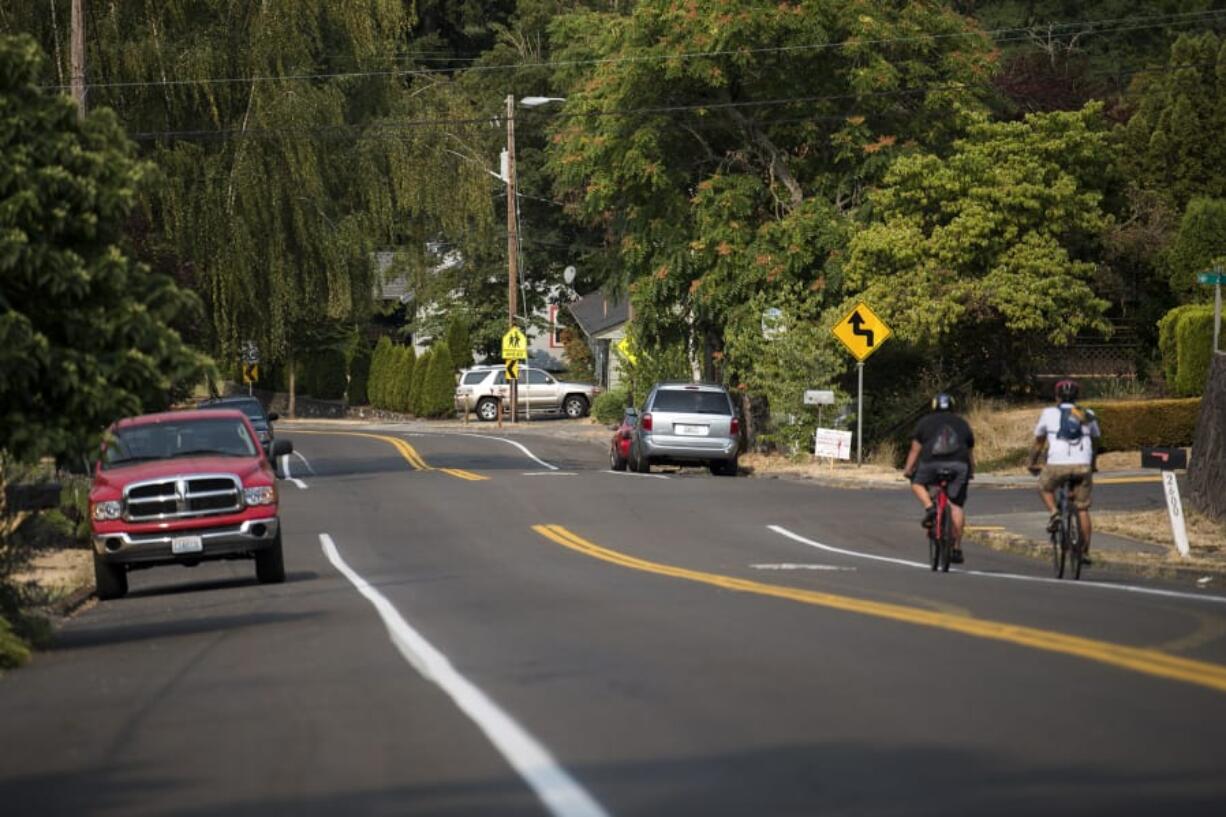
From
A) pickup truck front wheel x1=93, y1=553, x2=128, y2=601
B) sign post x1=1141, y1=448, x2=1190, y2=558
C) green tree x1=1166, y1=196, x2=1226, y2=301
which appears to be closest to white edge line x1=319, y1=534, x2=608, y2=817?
pickup truck front wheel x1=93, y1=553, x2=128, y2=601

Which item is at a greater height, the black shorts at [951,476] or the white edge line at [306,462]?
the black shorts at [951,476]

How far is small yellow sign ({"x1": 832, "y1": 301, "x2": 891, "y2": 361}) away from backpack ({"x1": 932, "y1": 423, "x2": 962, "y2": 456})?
64.9 feet

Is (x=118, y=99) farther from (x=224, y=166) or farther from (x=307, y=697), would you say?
(x=307, y=697)

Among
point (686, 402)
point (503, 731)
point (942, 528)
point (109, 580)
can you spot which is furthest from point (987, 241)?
point (503, 731)

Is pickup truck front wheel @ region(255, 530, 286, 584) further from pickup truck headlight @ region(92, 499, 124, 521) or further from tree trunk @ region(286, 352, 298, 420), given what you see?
tree trunk @ region(286, 352, 298, 420)

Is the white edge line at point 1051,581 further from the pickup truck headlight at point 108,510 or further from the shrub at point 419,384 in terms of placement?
the shrub at point 419,384

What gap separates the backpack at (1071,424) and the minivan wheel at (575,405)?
58632 millimetres

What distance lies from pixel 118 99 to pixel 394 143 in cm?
619

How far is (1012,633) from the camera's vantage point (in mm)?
13062

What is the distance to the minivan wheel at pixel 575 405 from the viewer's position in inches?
3098

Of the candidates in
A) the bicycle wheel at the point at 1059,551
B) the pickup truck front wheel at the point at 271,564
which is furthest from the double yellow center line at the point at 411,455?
the bicycle wheel at the point at 1059,551

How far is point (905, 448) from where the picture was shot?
45.9 m

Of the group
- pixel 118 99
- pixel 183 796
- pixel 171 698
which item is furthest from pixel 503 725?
pixel 118 99

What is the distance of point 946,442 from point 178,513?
7785 millimetres
